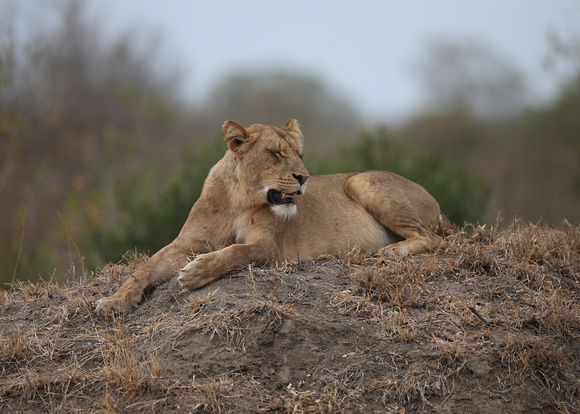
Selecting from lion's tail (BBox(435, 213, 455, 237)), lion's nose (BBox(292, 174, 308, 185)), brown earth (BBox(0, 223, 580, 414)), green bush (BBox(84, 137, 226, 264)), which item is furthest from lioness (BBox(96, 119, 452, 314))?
green bush (BBox(84, 137, 226, 264))

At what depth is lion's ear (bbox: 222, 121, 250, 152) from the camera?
200 inches

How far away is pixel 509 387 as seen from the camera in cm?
364

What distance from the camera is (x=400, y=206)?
19.5ft

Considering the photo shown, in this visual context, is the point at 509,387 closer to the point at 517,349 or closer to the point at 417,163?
the point at 517,349

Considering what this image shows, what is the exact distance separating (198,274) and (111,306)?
25.3 inches

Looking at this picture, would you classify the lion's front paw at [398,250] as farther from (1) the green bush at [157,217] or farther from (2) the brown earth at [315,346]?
(1) the green bush at [157,217]

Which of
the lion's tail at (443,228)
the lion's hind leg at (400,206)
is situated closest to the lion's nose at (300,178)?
the lion's hind leg at (400,206)

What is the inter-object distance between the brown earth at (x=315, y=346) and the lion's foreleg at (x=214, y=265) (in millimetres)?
64

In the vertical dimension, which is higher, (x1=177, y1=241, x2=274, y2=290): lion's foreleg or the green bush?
(x1=177, y1=241, x2=274, y2=290): lion's foreleg

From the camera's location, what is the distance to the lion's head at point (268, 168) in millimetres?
4992

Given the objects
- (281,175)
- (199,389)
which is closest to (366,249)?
(281,175)

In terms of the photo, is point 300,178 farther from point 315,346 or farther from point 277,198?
point 315,346

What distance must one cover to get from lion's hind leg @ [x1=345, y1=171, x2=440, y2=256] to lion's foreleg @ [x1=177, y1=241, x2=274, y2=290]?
1.45 metres

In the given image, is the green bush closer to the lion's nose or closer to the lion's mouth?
the lion's mouth
